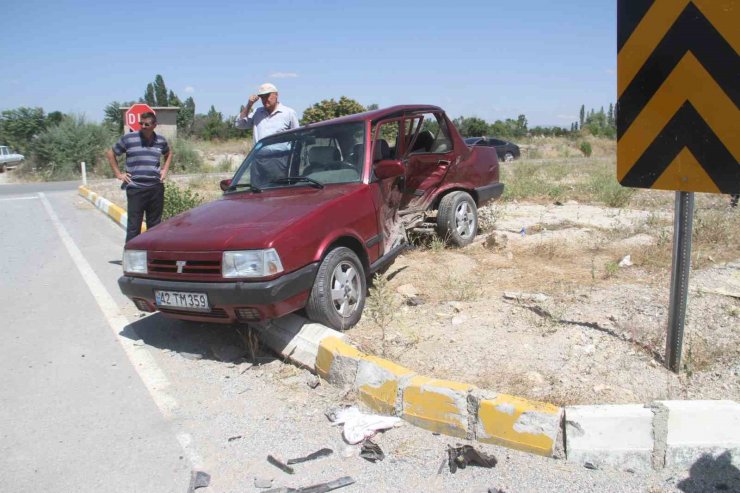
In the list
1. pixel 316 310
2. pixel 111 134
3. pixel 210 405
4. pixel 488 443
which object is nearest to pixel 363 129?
pixel 316 310

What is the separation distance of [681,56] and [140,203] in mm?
5804

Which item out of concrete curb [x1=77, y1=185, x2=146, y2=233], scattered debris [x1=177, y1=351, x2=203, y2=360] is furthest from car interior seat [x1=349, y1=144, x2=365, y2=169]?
concrete curb [x1=77, y1=185, x2=146, y2=233]

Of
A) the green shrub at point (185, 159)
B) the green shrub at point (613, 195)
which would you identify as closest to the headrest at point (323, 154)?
the green shrub at point (613, 195)

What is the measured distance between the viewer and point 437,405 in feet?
10.5

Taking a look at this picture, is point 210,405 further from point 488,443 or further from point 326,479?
point 488,443

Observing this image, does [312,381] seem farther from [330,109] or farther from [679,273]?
[330,109]

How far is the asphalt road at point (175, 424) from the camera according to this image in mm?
2801

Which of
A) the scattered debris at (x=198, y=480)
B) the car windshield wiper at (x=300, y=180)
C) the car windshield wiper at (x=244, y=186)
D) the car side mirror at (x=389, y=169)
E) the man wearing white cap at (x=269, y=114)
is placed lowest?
the scattered debris at (x=198, y=480)

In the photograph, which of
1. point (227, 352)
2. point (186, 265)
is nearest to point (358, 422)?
point (227, 352)

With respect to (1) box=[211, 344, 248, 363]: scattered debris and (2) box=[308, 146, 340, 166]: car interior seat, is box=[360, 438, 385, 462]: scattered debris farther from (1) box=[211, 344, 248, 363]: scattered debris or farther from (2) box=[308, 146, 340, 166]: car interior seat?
(2) box=[308, 146, 340, 166]: car interior seat

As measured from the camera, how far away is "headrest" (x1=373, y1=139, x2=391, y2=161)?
5.69 meters

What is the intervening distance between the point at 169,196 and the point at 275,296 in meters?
6.86

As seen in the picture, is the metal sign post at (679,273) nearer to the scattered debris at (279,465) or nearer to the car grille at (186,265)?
the scattered debris at (279,465)

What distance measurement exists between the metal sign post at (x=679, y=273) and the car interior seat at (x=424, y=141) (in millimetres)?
4056
